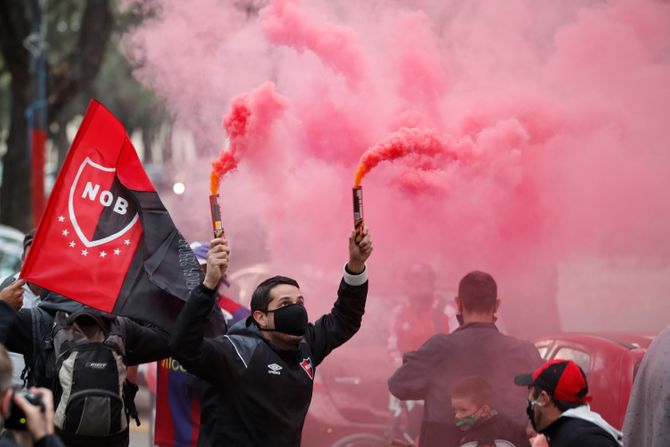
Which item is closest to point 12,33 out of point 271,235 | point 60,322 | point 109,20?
point 109,20

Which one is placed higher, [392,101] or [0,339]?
[392,101]

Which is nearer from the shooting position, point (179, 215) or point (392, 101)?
point (392, 101)

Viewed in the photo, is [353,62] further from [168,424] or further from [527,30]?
[168,424]

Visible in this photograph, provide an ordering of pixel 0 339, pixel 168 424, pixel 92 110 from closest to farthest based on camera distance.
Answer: pixel 0 339, pixel 92 110, pixel 168 424

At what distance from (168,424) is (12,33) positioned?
1288 centimetres

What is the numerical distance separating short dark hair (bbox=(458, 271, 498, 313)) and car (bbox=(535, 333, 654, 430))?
0.89 m

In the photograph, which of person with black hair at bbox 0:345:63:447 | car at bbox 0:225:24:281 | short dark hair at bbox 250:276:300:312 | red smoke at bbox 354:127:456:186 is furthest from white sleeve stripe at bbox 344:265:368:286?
car at bbox 0:225:24:281

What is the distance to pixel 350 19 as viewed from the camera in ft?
20.5

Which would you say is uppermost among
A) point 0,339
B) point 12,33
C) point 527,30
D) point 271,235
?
point 12,33

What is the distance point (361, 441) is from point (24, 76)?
11.8 metres

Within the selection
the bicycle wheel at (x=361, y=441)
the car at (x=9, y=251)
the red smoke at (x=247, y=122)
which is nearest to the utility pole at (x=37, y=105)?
the car at (x=9, y=251)

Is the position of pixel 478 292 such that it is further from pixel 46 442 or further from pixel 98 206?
pixel 46 442

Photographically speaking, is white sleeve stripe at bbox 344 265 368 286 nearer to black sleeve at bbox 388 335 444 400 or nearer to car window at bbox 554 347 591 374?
black sleeve at bbox 388 335 444 400

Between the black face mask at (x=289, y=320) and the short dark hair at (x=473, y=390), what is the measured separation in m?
1.24
